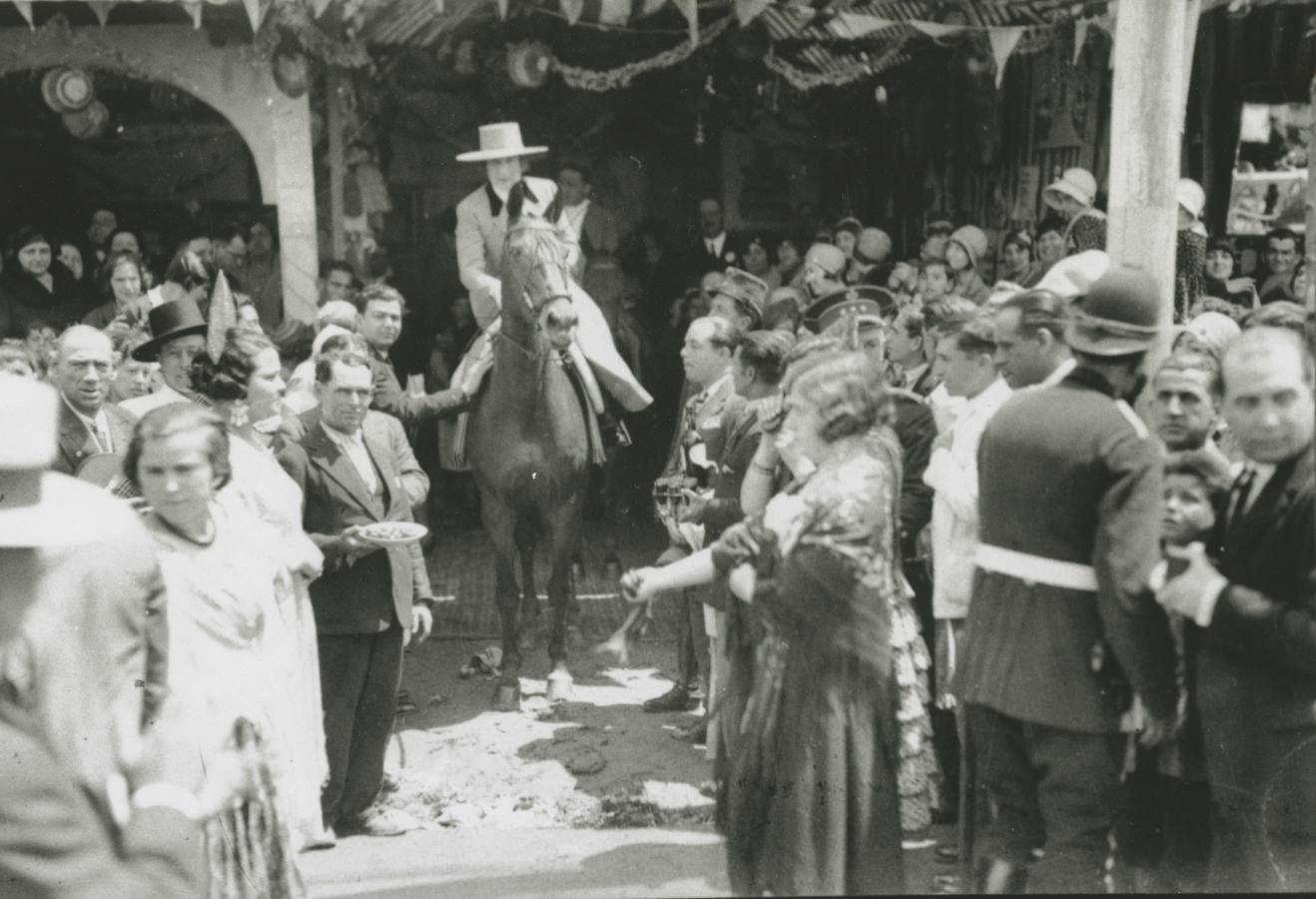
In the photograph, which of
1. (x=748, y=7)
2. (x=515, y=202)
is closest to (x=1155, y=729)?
(x=515, y=202)

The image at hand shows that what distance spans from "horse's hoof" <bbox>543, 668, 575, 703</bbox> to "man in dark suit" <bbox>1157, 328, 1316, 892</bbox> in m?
4.55

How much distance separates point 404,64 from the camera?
13000mm

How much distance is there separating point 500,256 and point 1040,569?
550 cm

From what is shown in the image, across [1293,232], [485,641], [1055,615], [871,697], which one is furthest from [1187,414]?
[1293,232]

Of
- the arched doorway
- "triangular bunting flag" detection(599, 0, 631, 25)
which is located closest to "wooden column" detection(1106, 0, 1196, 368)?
"triangular bunting flag" detection(599, 0, 631, 25)

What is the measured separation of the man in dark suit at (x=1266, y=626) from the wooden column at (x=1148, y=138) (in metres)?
1.92

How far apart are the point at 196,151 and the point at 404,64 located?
266 cm

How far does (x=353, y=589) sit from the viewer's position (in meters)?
6.25

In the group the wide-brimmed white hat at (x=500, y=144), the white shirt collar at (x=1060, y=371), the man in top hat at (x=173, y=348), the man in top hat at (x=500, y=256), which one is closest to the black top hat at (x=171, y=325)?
the man in top hat at (x=173, y=348)

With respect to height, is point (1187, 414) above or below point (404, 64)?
below

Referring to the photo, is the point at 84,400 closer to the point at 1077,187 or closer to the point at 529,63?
the point at 1077,187

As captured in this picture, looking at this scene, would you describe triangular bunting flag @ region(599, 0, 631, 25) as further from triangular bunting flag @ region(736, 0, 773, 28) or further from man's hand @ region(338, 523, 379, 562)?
man's hand @ region(338, 523, 379, 562)

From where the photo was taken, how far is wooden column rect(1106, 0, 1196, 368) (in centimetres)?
580

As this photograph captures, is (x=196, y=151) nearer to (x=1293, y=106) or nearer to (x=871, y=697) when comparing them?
(x=1293, y=106)
